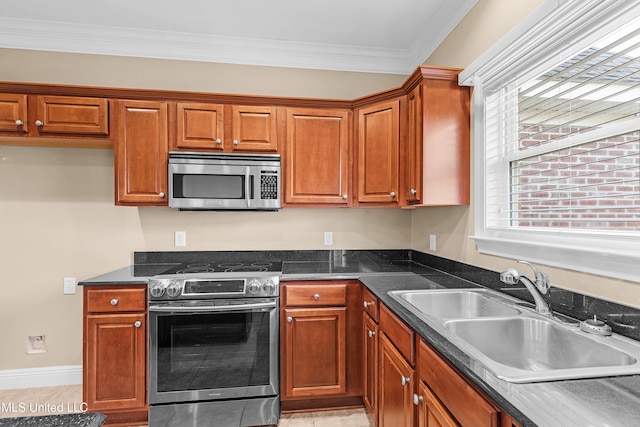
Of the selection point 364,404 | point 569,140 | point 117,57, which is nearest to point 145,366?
point 364,404

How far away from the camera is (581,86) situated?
1360 millimetres

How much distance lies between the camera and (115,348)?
2.10 meters

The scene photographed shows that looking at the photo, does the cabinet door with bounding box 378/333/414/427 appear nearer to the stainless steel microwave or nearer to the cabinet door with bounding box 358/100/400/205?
the cabinet door with bounding box 358/100/400/205

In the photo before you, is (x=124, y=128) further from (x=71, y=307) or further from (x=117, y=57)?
(x=71, y=307)

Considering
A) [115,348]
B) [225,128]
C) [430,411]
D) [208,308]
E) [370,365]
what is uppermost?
[225,128]

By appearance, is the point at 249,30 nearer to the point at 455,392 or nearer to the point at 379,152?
the point at 379,152

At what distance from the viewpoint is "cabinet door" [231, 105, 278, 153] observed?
8.16 feet

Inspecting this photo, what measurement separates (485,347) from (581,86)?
1.12 metres

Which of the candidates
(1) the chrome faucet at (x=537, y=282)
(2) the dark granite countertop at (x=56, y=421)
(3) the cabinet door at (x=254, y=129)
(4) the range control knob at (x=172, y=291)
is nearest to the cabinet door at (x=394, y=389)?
(1) the chrome faucet at (x=537, y=282)

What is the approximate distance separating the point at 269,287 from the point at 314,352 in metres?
0.54

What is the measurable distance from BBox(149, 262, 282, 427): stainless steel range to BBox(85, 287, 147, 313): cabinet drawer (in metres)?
0.08

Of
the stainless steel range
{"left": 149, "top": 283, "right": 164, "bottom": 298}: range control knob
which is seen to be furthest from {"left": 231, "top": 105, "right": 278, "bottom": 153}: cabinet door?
{"left": 149, "top": 283, "right": 164, "bottom": 298}: range control knob

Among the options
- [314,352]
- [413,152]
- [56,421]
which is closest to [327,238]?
[314,352]

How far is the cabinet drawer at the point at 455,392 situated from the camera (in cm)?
89
